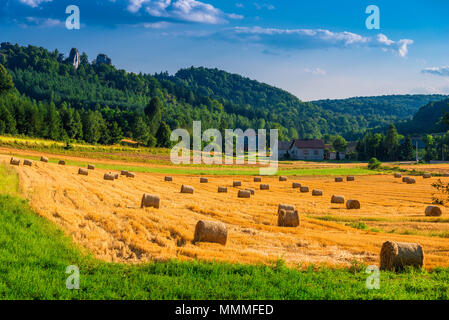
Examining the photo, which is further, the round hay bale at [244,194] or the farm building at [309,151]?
the farm building at [309,151]

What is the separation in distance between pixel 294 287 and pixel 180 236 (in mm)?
5726

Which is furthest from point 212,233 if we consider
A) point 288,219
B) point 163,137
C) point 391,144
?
point 391,144

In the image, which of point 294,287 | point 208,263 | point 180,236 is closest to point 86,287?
point 208,263

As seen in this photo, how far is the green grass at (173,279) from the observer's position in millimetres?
8305

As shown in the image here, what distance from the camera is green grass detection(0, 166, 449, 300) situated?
8305 millimetres

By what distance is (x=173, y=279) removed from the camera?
9.19 m

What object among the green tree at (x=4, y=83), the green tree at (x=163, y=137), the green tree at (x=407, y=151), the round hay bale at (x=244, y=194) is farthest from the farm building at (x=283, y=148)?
the round hay bale at (x=244, y=194)

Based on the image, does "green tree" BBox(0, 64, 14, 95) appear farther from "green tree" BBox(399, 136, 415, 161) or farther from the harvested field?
the harvested field

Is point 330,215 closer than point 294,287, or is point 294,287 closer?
point 294,287

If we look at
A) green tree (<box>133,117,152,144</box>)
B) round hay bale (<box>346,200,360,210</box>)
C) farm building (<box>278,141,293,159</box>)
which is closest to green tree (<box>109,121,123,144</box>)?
green tree (<box>133,117,152,144</box>)

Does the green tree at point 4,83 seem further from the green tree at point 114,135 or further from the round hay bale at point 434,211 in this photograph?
the round hay bale at point 434,211

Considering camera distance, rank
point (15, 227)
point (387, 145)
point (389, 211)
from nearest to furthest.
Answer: point (15, 227) < point (389, 211) < point (387, 145)

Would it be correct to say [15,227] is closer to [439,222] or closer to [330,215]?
[330,215]

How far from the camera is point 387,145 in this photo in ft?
404
